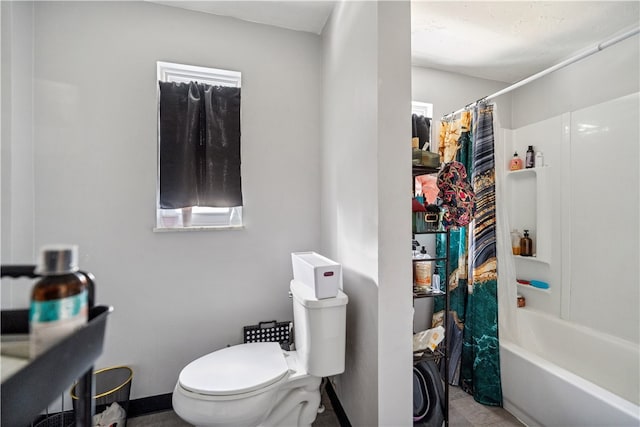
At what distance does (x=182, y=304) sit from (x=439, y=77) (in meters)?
2.49

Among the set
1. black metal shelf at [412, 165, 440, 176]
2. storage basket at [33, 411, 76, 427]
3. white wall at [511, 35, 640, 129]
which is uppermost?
white wall at [511, 35, 640, 129]

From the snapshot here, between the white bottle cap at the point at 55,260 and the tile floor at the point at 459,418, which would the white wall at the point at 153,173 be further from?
the white bottle cap at the point at 55,260

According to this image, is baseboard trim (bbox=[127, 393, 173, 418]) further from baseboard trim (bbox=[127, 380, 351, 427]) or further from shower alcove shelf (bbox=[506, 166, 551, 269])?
shower alcove shelf (bbox=[506, 166, 551, 269])

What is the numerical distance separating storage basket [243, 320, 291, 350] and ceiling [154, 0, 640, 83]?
197 centimetres

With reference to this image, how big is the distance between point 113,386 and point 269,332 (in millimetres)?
894

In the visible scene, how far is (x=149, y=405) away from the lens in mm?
1688

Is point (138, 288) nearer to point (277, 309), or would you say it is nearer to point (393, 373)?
point (277, 309)

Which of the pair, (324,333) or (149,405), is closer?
(324,333)

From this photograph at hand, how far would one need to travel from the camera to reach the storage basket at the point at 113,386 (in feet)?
4.99

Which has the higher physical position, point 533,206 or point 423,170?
point 423,170

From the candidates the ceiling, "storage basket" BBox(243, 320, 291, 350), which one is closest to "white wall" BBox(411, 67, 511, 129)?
the ceiling

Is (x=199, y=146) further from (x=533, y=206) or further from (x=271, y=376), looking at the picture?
(x=533, y=206)

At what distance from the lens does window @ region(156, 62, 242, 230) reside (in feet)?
5.68

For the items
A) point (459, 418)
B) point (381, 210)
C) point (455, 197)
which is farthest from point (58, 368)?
point (459, 418)
